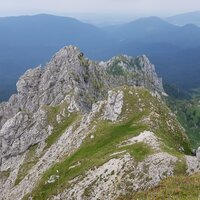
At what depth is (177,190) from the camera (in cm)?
4069

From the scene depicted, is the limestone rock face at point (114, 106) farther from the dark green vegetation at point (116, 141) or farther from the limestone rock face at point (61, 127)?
the dark green vegetation at point (116, 141)

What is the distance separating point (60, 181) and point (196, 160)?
2368cm

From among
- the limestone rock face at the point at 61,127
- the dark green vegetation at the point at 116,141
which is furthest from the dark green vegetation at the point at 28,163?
the dark green vegetation at the point at 116,141

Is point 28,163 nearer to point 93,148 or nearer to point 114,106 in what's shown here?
point 114,106

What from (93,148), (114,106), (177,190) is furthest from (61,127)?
(177,190)

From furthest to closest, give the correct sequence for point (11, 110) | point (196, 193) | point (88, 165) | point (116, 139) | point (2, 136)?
point (11, 110) < point (2, 136) < point (116, 139) < point (88, 165) < point (196, 193)

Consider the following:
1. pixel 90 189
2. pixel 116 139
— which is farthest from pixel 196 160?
pixel 116 139

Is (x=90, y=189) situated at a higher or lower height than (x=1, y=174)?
higher

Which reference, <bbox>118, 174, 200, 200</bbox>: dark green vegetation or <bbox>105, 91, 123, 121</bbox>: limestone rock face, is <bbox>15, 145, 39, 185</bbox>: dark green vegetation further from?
<bbox>118, 174, 200, 200</bbox>: dark green vegetation

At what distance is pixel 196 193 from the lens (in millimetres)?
39281

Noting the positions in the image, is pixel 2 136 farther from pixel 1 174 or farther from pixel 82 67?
pixel 82 67

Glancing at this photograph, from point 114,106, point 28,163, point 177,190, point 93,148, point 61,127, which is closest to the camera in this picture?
point 177,190

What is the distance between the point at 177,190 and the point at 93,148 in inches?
1492

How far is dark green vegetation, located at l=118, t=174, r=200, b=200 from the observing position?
3922 cm
